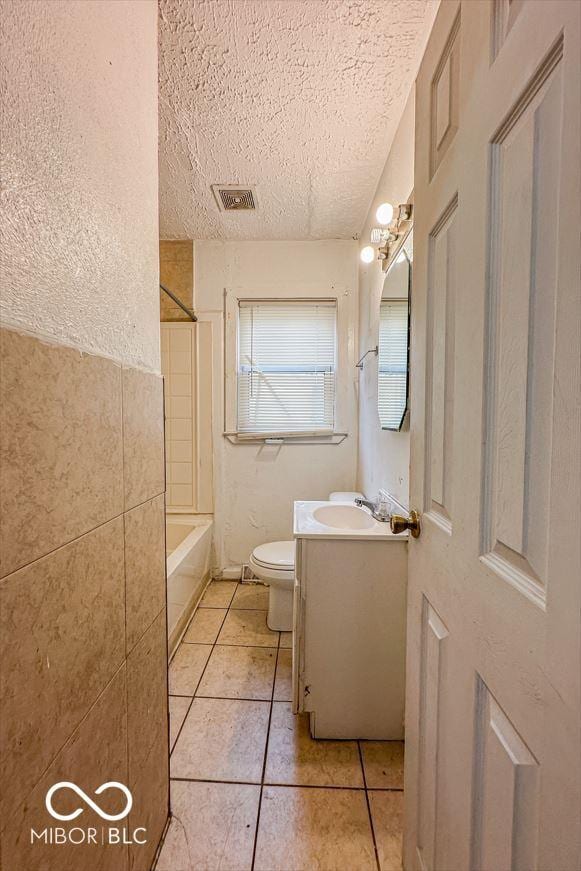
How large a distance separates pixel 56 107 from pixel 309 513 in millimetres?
1564

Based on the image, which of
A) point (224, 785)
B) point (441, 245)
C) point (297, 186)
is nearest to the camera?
point (441, 245)

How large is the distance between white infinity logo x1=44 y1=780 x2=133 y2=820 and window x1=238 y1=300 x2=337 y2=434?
2122 mm

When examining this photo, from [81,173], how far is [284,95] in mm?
1306

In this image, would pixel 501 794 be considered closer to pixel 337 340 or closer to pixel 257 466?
pixel 257 466

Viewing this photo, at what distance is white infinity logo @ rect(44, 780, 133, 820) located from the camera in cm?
58

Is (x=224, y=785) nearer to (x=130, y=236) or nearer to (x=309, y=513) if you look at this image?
(x=309, y=513)

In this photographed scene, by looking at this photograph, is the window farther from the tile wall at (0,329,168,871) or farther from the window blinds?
the tile wall at (0,329,168,871)

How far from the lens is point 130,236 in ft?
2.78

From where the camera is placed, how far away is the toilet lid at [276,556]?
1.99m

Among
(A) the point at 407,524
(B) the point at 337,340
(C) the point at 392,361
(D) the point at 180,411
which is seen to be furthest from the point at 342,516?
(D) the point at 180,411

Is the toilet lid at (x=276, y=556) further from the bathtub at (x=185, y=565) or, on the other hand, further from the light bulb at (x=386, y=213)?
the light bulb at (x=386, y=213)

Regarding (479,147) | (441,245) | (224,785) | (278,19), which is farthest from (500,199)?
(224,785)

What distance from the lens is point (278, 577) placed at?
1.97 metres

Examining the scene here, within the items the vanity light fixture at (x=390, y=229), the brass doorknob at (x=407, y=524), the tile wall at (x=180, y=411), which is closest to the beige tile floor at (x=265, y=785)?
the brass doorknob at (x=407, y=524)
